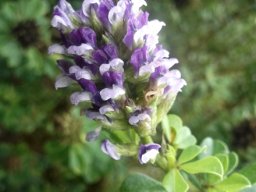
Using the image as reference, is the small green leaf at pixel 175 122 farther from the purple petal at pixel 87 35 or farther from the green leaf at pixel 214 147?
the purple petal at pixel 87 35

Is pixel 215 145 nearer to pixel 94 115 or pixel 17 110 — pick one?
pixel 94 115

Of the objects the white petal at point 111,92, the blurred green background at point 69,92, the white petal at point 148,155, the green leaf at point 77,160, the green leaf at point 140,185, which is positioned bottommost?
the green leaf at point 140,185

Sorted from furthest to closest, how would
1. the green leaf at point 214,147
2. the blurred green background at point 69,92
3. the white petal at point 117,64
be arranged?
the blurred green background at point 69,92 < the green leaf at point 214,147 < the white petal at point 117,64

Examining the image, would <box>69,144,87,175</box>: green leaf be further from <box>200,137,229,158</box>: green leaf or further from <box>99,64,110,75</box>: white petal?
<box>99,64,110,75</box>: white petal

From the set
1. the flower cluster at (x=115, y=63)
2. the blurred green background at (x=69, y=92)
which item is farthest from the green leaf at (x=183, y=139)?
the blurred green background at (x=69, y=92)

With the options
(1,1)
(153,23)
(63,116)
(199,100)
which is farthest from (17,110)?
(153,23)

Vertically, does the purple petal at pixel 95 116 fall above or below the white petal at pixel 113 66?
below
